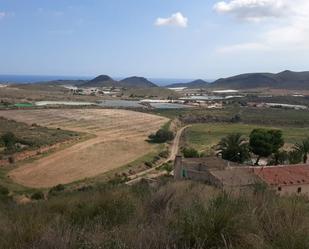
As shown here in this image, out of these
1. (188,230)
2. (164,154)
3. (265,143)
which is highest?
(188,230)

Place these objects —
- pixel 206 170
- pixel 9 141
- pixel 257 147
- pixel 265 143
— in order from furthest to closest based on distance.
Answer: pixel 9 141 < pixel 257 147 < pixel 265 143 < pixel 206 170

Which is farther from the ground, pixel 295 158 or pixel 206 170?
pixel 206 170

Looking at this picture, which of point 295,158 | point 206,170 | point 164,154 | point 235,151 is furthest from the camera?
point 164,154

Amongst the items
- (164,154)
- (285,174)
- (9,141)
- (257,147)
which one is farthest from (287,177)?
(9,141)

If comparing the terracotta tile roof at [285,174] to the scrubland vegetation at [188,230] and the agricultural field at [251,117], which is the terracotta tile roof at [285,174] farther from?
the agricultural field at [251,117]

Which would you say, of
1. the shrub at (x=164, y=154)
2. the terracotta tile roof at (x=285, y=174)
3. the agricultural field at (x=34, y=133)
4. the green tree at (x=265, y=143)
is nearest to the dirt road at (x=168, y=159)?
the shrub at (x=164, y=154)

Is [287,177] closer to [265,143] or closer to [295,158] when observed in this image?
[295,158]

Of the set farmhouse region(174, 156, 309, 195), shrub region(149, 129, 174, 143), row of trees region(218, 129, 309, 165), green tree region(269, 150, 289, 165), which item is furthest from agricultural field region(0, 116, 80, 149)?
green tree region(269, 150, 289, 165)

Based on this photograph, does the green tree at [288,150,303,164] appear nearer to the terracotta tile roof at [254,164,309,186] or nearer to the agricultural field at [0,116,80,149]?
the terracotta tile roof at [254,164,309,186]
